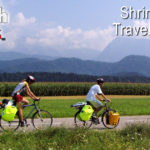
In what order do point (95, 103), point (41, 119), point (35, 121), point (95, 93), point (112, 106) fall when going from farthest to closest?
point (112, 106), point (95, 103), point (95, 93), point (41, 119), point (35, 121)

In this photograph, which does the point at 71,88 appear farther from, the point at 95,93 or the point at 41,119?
the point at 41,119

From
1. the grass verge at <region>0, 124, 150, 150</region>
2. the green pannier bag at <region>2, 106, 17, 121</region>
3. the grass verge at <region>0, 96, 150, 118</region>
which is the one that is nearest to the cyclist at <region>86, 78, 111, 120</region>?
the grass verge at <region>0, 124, 150, 150</region>

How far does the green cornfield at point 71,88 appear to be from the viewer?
43.0m

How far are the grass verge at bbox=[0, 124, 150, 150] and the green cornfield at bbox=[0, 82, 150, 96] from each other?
115 ft

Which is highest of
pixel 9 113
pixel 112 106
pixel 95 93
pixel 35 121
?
pixel 95 93

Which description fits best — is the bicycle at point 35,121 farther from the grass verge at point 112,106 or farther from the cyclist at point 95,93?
the grass verge at point 112,106

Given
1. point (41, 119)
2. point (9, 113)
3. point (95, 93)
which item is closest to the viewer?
point (9, 113)

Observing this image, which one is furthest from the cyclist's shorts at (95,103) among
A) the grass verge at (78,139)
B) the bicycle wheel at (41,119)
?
the grass verge at (78,139)

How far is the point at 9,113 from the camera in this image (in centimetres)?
952

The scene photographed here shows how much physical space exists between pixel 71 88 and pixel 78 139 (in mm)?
38796

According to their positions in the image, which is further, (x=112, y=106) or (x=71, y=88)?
(x=71, y=88)

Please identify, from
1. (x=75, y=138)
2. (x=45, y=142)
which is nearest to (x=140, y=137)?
(x=75, y=138)

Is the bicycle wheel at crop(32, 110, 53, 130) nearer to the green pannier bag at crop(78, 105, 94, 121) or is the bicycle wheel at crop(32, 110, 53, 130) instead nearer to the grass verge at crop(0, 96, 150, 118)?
the green pannier bag at crop(78, 105, 94, 121)

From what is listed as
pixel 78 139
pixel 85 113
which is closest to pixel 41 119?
pixel 85 113
